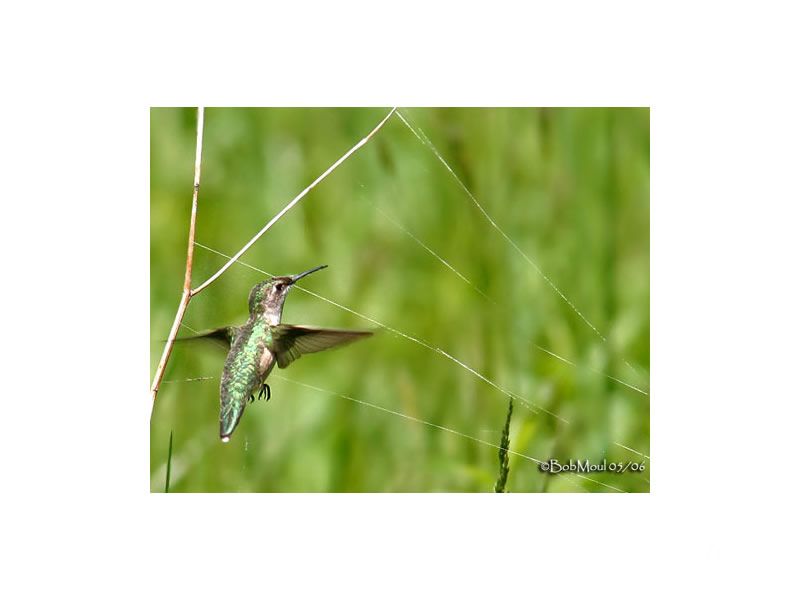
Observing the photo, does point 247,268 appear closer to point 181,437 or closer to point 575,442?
point 181,437

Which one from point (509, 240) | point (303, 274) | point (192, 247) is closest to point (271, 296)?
point (303, 274)

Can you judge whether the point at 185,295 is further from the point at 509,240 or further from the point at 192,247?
the point at 509,240

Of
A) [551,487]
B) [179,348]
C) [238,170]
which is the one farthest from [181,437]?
[551,487]

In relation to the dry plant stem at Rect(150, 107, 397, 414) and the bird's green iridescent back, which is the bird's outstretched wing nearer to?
the bird's green iridescent back

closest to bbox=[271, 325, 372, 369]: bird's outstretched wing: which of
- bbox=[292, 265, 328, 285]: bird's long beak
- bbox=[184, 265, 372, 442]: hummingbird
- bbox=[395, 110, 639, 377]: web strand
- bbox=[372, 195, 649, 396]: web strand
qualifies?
bbox=[184, 265, 372, 442]: hummingbird

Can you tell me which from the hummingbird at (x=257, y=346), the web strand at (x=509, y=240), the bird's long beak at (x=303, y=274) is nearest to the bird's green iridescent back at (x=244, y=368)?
the hummingbird at (x=257, y=346)
